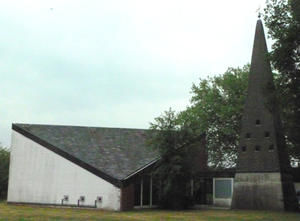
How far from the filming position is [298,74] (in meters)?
29.2

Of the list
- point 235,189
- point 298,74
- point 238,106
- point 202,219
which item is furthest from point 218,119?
point 202,219

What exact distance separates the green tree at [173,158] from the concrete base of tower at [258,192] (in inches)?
143

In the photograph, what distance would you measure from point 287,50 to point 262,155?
26.5 feet

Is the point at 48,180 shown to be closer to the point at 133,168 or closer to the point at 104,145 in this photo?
the point at 104,145

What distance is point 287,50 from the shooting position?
2853 cm

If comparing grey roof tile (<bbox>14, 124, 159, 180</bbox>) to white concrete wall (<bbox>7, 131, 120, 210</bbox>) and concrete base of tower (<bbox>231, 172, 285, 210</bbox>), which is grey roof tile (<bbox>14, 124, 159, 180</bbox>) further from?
concrete base of tower (<bbox>231, 172, 285, 210</bbox>)

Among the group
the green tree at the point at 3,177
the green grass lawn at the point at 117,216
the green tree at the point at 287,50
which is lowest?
the green grass lawn at the point at 117,216

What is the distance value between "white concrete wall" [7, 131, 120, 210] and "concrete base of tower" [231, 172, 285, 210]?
9.04 metres

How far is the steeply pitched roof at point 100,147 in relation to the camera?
1260 inches

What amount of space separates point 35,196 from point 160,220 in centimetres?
1483

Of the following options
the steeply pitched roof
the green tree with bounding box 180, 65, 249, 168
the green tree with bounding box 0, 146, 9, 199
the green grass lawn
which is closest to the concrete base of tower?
the green grass lawn

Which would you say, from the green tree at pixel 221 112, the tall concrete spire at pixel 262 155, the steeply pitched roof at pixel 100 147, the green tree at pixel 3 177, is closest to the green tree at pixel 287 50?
the tall concrete spire at pixel 262 155

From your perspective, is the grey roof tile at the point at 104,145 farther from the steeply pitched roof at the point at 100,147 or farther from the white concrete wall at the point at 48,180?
the white concrete wall at the point at 48,180

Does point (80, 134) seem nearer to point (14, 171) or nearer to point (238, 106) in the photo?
point (14, 171)
